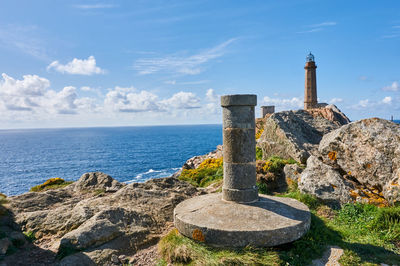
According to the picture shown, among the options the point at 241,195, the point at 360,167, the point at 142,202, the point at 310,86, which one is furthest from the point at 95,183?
the point at 310,86

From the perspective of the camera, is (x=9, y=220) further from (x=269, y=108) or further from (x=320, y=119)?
(x=269, y=108)

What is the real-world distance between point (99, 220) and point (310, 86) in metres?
44.2

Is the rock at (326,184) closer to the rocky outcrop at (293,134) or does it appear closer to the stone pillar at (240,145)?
the rocky outcrop at (293,134)

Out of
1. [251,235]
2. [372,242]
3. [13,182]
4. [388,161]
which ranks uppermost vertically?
[388,161]

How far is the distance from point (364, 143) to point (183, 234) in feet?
25.0

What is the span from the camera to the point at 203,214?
7.23 m

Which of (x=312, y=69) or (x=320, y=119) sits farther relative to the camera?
(x=312, y=69)

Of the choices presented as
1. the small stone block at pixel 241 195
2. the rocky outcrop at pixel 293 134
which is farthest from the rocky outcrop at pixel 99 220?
the rocky outcrop at pixel 293 134

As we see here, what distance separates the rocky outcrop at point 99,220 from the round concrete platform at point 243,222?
1530 millimetres

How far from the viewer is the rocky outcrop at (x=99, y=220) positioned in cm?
714

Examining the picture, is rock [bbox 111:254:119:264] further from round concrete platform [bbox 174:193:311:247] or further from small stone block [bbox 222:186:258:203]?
small stone block [bbox 222:186:258:203]

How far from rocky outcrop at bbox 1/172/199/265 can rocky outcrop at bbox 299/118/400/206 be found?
5.15m

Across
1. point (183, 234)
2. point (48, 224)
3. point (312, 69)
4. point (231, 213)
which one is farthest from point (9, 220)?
point (312, 69)

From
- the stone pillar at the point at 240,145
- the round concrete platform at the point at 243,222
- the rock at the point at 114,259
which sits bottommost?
the rock at the point at 114,259
